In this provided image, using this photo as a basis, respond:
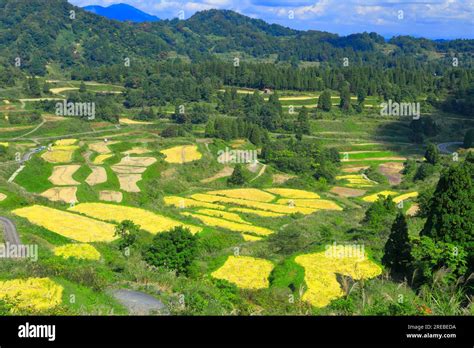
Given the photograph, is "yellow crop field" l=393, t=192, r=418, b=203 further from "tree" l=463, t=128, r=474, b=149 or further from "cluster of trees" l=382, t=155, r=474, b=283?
"tree" l=463, t=128, r=474, b=149

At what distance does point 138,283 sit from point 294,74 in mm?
141046

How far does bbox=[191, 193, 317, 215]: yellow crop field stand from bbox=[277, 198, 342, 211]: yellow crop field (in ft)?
5.80

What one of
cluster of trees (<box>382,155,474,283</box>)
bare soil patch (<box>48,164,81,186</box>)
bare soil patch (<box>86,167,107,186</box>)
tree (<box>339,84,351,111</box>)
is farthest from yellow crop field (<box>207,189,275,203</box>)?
tree (<box>339,84,351,111</box>)

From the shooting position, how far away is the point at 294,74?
158000 mm

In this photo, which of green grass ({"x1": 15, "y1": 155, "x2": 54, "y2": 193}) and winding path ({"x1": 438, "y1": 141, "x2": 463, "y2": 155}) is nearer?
green grass ({"x1": 15, "y1": 155, "x2": 54, "y2": 193})

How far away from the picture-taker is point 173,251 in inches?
1113

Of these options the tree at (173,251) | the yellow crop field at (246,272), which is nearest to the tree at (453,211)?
the yellow crop field at (246,272)

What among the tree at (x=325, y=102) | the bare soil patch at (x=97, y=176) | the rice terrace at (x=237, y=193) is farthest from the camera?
the tree at (x=325, y=102)

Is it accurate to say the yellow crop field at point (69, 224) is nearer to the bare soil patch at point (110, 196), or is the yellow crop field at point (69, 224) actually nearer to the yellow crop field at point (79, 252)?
the yellow crop field at point (79, 252)

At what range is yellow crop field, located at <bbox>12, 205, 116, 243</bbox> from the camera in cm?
3684

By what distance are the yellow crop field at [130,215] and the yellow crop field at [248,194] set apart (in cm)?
1851

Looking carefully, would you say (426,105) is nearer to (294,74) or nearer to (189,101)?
(294,74)

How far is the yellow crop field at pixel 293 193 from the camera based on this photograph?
65375mm
